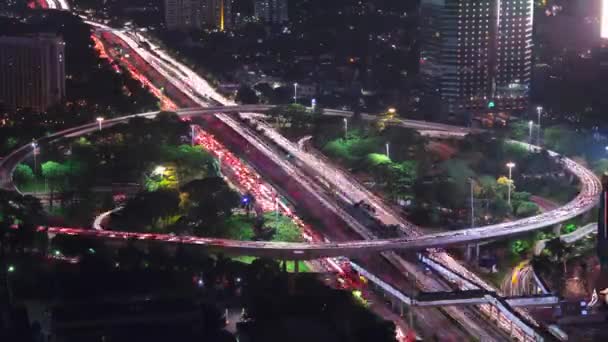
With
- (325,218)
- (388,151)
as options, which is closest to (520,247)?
(325,218)

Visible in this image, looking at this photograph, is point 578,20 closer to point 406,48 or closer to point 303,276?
point 406,48

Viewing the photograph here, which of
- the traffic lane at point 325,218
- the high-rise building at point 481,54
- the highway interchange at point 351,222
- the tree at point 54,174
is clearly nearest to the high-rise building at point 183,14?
the highway interchange at point 351,222

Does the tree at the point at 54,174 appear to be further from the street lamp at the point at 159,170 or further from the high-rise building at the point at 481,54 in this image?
the high-rise building at the point at 481,54

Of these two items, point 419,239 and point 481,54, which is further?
point 481,54

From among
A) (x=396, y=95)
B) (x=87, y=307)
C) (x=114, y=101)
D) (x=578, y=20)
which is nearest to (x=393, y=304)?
(x=87, y=307)

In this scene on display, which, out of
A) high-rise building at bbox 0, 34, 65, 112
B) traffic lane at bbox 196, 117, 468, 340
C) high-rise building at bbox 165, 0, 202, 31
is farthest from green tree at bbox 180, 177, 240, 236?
high-rise building at bbox 165, 0, 202, 31

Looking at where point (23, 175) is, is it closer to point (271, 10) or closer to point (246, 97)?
point (246, 97)
